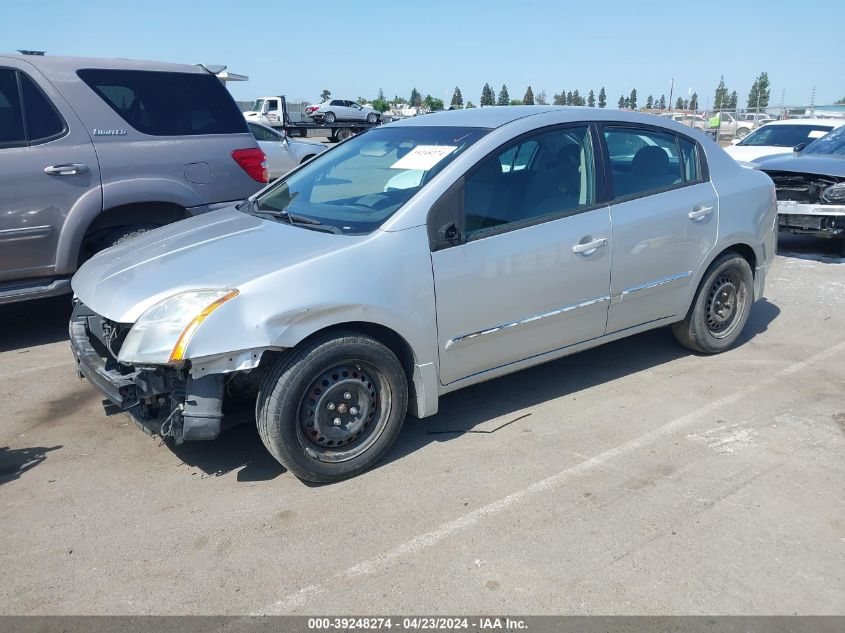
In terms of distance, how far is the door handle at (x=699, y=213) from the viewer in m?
4.82

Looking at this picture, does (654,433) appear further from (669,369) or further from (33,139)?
(33,139)

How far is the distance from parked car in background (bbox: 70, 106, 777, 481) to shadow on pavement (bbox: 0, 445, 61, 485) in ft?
2.22

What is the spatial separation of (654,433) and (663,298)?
1080 mm

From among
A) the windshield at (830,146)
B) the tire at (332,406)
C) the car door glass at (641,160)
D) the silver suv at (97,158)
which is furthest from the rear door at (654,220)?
the windshield at (830,146)

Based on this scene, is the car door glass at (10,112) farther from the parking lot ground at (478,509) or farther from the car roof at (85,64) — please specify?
the parking lot ground at (478,509)

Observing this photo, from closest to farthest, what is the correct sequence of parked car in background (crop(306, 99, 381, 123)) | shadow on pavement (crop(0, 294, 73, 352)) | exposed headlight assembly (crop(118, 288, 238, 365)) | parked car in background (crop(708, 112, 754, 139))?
exposed headlight assembly (crop(118, 288, 238, 365)), shadow on pavement (crop(0, 294, 73, 352)), parked car in background (crop(708, 112, 754, 139)), parked car in background (crop(306, 99, 381, 123))

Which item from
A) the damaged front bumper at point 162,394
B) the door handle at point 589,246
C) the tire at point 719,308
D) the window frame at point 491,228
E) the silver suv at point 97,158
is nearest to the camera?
the damaged front bumper at point 162,394

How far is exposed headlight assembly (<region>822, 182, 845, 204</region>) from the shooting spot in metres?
8.38

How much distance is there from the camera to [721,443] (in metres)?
4.04

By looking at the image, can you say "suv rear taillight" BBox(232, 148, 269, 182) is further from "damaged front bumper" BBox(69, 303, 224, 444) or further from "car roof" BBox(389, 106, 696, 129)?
"damaged front bumper" BBox(69, 303, 224, 444)

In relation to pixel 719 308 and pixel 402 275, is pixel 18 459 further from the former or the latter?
pixel 719 308

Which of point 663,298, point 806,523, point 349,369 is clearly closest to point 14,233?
point 349,369

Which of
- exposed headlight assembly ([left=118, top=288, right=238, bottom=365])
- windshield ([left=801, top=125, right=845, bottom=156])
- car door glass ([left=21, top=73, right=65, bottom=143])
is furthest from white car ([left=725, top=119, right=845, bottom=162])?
exposed headlight assembly ([left=118, top=288, right=238, bottom=365])

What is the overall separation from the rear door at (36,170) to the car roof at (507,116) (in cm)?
257
